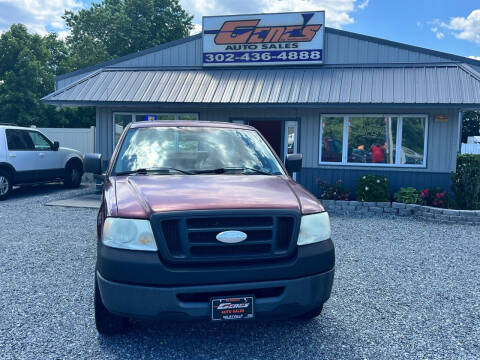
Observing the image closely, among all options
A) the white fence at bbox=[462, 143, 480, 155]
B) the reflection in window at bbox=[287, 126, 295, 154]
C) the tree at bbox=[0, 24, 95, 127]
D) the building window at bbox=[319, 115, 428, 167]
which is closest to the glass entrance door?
the reflection in window at bbox=[287, 126, 295, 154]

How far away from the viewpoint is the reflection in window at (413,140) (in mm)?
11281

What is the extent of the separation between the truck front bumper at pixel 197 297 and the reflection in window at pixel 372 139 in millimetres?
9308

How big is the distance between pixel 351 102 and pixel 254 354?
28.0 ft

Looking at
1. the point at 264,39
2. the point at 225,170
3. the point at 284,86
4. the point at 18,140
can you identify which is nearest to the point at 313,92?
the point at 284,86

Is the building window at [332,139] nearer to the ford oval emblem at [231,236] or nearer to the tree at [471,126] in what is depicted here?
→ the ford oval emblem at [231,236]

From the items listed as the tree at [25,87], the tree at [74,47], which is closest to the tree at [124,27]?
the tree at [74,47]

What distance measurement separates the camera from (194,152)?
166 inches

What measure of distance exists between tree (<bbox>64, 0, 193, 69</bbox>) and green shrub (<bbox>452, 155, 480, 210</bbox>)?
30.5 meters

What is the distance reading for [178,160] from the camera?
4.08 metres

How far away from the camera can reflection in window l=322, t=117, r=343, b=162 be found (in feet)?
39.1

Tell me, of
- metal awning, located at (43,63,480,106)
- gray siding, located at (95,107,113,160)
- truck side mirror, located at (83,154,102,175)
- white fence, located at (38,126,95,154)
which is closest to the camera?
truck side mirror, located at (83,154,102,175)

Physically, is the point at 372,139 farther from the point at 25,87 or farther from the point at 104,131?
the point at 25,87

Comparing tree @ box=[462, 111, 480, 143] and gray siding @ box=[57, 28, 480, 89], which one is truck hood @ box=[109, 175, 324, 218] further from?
tree @ box=[462, 111, 480, 143]

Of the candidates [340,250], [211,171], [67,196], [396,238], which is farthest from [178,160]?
[67,196]
